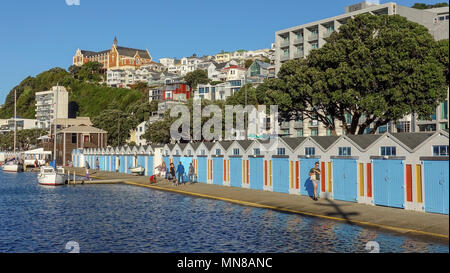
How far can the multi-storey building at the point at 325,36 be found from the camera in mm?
67606

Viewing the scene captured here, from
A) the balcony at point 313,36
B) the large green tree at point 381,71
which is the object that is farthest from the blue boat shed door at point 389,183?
the balcony at point 313,36

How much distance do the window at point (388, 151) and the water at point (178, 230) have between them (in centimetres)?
641

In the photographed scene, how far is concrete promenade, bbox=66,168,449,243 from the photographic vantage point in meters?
17.7

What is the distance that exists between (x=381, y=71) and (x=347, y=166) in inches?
587

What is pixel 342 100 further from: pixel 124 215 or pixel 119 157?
pixel 119 157

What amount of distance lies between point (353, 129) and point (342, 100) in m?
5.26

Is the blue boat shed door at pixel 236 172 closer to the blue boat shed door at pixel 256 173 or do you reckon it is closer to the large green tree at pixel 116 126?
the blue boat shed door at pixel 256 173

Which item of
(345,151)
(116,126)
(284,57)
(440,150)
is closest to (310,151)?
(345,151)

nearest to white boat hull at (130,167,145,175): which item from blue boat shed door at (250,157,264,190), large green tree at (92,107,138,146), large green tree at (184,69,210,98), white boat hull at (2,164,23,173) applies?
blue boat shed door at (250,157,264,190)

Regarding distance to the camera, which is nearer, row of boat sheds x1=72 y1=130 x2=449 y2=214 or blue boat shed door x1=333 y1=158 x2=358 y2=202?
row of boat sheds x1=72 y1=130 x2=449 y2=214

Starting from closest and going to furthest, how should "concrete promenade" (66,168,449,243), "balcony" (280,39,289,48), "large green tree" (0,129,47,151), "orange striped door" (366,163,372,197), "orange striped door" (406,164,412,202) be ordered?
"concrete promenade" (66,168,449,243) < "orange striped door" (406,164,412,202) < "orange striped door" (366,163,372,197) < "balcony" (280,39,289,48) < "large green tree" (0,129,47,151)

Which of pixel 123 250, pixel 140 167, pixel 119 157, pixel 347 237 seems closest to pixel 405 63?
pixel 347 237

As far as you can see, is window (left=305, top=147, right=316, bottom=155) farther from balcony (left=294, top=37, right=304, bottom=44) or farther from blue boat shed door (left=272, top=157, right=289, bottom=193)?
balcony (left=294, top=37, right=304, bottom=44)

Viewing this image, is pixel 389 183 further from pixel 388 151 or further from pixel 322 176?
pixel 322 176
